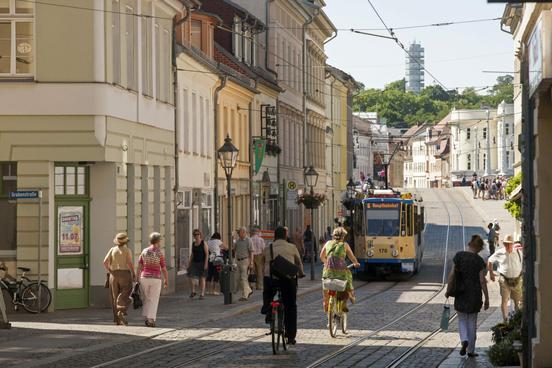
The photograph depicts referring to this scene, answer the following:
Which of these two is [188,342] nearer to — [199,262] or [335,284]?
[335,284]

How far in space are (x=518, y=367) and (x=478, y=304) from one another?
9.44ft

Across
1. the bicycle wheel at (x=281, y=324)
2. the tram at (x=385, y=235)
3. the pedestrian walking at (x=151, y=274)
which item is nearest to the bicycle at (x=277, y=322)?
the bicycle wheel at (x=281, y=324)

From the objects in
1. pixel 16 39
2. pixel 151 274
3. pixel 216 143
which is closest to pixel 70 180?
pixel 16 39

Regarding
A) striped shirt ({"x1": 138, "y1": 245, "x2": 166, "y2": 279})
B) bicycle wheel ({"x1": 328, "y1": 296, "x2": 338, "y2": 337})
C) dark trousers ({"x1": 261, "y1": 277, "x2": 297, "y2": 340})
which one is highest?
striped shirt ({"x1": 138, "y1": 245, "x2": 166, "y2": 279})

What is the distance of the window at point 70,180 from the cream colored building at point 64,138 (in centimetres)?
2

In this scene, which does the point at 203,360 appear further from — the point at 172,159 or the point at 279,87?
the point at 279,87

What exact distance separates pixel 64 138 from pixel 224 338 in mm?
7403

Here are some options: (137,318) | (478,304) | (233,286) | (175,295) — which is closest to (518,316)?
(478,304)

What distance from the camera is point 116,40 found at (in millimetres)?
32344

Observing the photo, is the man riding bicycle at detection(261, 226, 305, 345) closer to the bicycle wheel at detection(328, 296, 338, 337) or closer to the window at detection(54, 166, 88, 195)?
the bicycle wheel at detection(328, 296, 338, 337)

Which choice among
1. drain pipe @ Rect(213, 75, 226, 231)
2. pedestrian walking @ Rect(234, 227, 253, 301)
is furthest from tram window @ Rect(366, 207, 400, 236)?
pedestrian walking @ Rect(234, 227, 253, 301)

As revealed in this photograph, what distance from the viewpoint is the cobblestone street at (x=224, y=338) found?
2019cm

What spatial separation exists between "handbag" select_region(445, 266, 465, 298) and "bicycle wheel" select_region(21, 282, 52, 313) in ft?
35.5

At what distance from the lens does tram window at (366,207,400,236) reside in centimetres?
5069
